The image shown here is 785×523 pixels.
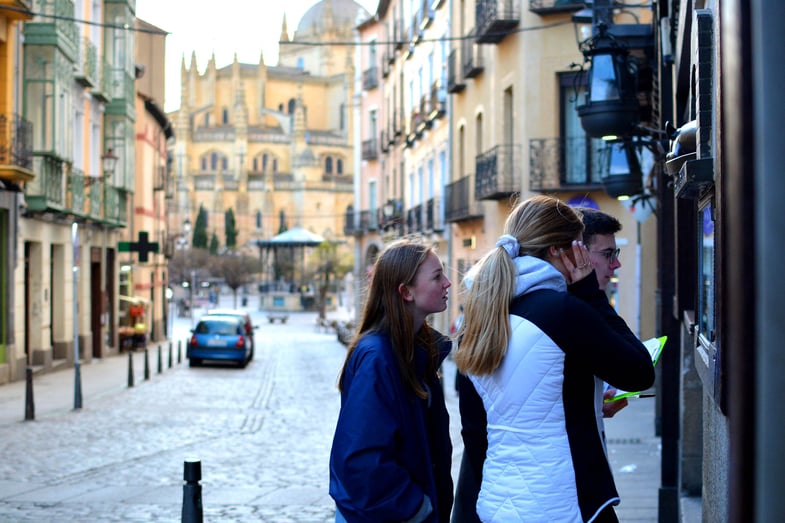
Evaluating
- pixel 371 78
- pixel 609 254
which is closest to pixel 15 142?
pixel 609 254

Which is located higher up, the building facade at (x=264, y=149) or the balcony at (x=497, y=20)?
the building facade at (x=264, y=149)

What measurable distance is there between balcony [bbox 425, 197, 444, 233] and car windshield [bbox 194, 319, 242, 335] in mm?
6512

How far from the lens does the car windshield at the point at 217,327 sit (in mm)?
28969

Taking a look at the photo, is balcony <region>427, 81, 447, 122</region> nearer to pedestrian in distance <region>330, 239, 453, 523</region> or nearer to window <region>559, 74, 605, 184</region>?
window <region>559, 74, 605, 184</region>

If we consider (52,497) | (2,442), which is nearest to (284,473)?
(52,497)

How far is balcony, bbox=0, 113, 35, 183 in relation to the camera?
19.2 meters

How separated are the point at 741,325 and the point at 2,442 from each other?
12.9 meters

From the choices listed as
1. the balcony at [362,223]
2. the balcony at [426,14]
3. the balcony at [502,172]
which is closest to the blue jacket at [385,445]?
the balcony at [502,172]

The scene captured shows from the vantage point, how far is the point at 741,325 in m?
0.97

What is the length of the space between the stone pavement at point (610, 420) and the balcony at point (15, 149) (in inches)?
150

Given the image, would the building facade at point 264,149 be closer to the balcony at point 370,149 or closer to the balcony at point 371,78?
the balcony at point 370,149

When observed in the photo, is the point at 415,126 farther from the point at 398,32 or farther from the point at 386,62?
the point at 386,62

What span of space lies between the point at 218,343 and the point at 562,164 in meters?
11.9

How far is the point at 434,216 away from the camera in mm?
32312
